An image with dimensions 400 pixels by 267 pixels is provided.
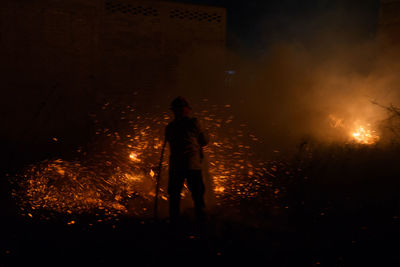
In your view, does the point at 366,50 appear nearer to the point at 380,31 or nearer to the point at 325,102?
the point at 380,31

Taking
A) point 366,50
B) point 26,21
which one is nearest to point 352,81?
point 366,50

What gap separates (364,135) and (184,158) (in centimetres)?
480

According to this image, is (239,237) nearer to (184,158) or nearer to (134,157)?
(184,158)

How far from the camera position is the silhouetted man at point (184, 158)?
309 centimetres

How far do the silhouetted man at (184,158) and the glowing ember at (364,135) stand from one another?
14.2ft

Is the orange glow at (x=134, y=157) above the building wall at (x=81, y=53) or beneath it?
beneath

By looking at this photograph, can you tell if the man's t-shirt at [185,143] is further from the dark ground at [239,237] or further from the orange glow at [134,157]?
the orange glow at [134,157]

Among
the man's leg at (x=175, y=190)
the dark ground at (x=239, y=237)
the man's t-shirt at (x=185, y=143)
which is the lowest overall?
the dark ground at (x=239, y=237)

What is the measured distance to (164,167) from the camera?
4.94m

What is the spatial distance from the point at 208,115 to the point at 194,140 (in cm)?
417

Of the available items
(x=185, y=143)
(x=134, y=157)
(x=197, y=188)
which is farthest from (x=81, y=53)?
(x=197, y=188)

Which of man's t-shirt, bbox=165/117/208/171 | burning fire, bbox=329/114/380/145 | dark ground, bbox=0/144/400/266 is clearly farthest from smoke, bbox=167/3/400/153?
man's t-shirt, bbox=165/117/208/171

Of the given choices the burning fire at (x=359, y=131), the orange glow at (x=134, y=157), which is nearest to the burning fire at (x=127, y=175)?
the orange glow at (x=134, y=157)

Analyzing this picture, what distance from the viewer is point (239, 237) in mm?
3045
